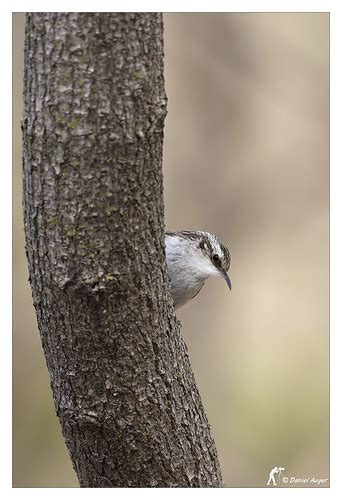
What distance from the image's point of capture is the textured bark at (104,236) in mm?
2213

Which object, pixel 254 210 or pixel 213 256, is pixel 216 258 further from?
pixel 254 210

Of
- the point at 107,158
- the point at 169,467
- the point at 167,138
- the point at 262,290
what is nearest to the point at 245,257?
the point at 262,290

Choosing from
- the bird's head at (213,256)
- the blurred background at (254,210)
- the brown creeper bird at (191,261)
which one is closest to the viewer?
the brown creeper bird at (191,261)

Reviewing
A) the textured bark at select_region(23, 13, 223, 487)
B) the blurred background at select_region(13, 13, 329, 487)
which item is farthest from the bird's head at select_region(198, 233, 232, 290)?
the textured bark at select_region(23, 13, 223, 487)

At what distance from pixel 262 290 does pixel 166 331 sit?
3149 mm

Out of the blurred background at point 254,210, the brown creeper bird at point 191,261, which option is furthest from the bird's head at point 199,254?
→ the blurred background at point 254,210

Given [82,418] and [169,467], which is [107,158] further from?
[169,467]

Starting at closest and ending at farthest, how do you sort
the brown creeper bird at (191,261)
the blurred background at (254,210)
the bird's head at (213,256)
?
the brown creeper bird at (191,261) → the bird's head at (213,256) → the blurred background at (254,210)

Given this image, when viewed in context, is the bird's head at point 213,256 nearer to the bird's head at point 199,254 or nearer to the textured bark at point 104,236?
the bird's head at point 199,254

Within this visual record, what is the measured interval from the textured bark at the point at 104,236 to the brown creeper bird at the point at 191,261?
1228mm

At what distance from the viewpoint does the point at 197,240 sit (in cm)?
426

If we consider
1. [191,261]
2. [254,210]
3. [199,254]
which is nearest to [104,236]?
[191,261]

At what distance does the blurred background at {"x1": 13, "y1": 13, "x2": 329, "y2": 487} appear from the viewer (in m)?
5.22

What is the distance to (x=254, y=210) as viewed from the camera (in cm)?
592
